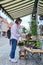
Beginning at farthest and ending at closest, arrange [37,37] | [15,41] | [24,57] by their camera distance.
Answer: [24,57], [15,41], [37,37]

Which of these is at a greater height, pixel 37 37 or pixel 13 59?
pixel 37 37

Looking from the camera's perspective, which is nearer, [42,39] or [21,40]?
[42,39]

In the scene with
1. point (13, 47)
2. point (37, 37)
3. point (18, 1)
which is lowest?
point (13, 47)

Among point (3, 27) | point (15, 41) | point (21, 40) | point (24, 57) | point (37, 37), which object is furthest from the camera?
point (3, 27)

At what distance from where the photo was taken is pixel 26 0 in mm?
12328

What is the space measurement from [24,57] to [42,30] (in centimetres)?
169

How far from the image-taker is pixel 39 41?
30.7 feet

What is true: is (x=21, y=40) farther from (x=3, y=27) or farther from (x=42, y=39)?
(x=3, y=27)

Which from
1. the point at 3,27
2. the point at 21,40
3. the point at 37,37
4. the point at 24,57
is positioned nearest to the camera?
the point at 37,37

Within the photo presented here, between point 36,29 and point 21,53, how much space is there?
8.12 ft

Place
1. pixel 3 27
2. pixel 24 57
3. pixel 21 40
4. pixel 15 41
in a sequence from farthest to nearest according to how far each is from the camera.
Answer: pixel 3 27 → pixel 21 40 → pixel 24 57 → pixel 15 41

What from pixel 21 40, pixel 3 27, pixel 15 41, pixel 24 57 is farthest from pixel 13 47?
pixel 3 27

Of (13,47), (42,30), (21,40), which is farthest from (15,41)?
(21,40)

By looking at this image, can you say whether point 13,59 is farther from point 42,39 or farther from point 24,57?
point 42,39
